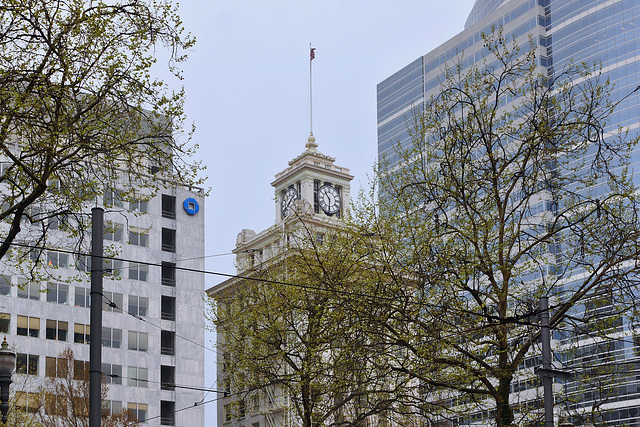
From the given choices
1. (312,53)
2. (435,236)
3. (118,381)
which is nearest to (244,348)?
(435,236)

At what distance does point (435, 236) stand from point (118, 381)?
202ft

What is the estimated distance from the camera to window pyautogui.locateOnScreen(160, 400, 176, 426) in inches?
3369

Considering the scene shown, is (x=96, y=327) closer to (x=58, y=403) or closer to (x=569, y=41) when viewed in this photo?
(x=58, y=403)

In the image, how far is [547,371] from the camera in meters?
23.6

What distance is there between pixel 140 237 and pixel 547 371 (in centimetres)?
6948

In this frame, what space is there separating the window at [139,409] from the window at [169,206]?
733 inches

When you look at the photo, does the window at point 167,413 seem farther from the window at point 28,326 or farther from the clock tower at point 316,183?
the clock tower at point 316,183

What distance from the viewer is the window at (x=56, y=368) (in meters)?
62.3

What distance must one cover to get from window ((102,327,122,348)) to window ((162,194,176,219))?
13.5m

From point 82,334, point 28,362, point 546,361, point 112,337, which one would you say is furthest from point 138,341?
point 546,361

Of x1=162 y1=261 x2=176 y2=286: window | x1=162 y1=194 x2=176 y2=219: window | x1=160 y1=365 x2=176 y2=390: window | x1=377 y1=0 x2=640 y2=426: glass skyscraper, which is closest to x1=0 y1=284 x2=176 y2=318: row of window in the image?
x1=162 y1=261 x2=176 y2=286: window

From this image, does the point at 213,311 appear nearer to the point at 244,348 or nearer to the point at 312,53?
the point at 244,348

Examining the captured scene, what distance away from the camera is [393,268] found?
28.1 m

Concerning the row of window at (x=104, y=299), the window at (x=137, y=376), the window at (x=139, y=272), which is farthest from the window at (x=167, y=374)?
the window at (x=139, y=272)
